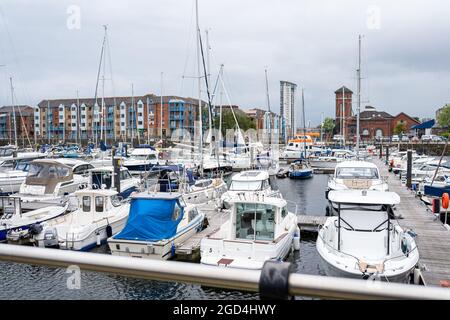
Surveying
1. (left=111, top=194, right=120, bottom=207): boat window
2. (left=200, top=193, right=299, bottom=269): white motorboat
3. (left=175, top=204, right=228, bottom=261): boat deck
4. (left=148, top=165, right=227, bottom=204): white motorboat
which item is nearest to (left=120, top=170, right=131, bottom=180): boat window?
(left=148, top=165, right=227, bottom=204): white motorboat

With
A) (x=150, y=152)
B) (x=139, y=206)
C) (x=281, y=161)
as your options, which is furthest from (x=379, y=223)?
(x=281, y=161)

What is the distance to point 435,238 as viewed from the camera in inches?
641

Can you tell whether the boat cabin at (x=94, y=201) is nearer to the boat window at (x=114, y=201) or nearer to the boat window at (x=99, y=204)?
the boat window at (x=99, y=204)

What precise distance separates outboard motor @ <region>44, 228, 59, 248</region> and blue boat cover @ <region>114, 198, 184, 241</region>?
272 centimetres

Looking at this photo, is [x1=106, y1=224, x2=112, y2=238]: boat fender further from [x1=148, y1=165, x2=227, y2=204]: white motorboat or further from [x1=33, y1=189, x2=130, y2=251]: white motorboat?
[x1=148, y1=165, x2=227, y2=204]: white motorboat

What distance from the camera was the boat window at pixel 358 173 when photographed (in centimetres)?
2688

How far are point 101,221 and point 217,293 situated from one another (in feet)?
24.8

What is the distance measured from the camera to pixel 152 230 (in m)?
15.8

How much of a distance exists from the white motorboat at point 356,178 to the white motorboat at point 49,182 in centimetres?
1615

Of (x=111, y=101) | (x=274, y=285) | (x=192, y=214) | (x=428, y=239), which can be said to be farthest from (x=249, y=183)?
(x=111, y=101)

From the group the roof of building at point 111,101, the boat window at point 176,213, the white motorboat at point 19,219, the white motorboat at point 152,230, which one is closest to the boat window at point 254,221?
the white motorboat at point 152,230

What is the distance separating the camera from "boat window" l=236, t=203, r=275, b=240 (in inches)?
599

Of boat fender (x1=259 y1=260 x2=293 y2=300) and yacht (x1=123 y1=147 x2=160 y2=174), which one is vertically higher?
boat fender (x1=259 y1=260 x2=293 y2=300)

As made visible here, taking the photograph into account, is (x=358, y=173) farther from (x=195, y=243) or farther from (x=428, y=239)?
(x=195, y=243)
